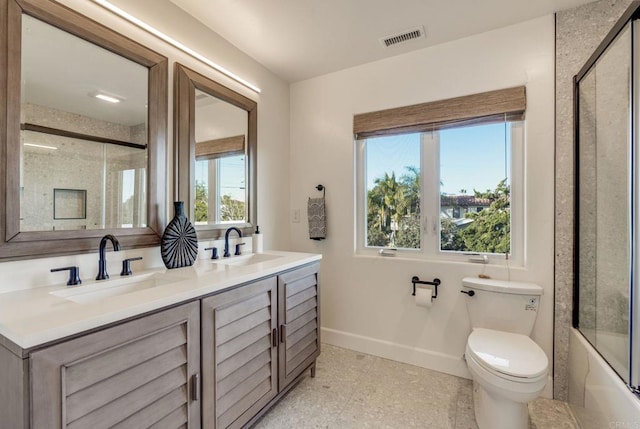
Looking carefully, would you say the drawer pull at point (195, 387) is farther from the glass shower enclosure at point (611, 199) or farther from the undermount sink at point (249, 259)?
the glass shower enclosure at point (611, 199)

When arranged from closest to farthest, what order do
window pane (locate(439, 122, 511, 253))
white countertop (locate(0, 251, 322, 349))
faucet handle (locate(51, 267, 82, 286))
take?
white countertop (locate(0, 251, 322, 349)) < faucet handle (locate(51, 267, 82, 286)) < window pane (locate(439, 122, 511, 253))

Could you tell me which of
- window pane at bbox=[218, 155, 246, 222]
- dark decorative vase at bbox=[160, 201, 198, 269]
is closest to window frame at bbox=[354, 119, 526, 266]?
window pane at bbox=[218, 155, 246, 222]

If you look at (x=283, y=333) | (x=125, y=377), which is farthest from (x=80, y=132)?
(x=283, y=333)

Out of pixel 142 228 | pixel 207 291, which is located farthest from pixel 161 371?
pixel 142 228

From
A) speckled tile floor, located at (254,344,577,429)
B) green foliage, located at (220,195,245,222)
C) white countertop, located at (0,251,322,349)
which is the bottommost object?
speckled tile floor, located at (254,344,577,429)

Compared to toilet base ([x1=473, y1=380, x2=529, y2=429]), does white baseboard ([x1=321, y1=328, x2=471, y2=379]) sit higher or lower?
lower

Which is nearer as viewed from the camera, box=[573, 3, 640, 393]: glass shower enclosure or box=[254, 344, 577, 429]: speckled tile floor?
box=[573, 3, 640, 393]: glass shower enclosure

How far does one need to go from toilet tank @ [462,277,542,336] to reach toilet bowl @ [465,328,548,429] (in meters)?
0.14

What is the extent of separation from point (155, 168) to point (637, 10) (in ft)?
7.65

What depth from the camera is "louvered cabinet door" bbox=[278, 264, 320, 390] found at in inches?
67.2

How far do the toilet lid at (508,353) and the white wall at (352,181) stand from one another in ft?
1.22

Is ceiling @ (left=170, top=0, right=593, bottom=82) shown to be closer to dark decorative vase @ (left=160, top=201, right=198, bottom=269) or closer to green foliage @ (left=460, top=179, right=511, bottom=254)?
green foliage @ (left=460, top=179, right=511, bottom=254)

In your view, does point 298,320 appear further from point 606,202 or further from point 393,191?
point 606,202

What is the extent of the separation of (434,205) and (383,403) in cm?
143
